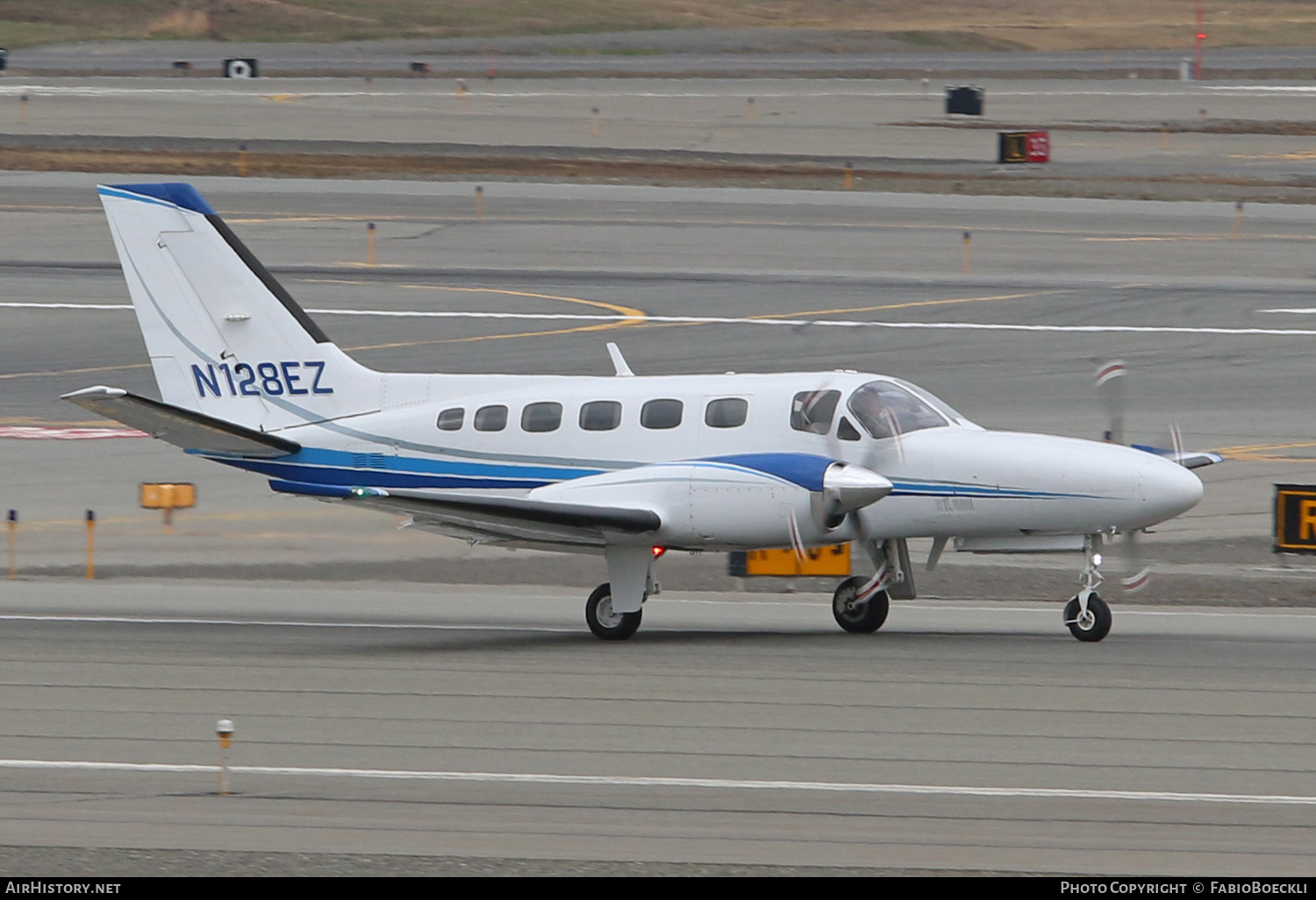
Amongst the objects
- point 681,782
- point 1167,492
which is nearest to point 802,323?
point 1167,492

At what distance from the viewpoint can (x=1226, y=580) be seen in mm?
23234

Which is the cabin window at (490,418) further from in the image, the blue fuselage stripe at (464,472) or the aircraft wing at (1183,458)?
the aircraft wing at (1183,458)

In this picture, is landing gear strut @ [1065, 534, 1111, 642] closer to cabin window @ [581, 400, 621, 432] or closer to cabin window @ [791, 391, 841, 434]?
cabin window @ [791, 391, 841, 434]

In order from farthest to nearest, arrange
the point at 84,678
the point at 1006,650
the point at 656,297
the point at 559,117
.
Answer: the point at 559,117
the point at 656,297
the point at 1006,650
the point at 84,678

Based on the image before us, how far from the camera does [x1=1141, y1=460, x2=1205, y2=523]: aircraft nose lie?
17531mm

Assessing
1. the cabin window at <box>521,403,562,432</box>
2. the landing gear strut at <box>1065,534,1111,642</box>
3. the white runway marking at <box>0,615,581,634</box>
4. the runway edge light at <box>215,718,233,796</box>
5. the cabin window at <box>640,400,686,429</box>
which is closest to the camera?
the runway edge light at <box>215,718,233,796</box>

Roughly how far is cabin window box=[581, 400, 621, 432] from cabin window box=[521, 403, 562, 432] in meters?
0.27

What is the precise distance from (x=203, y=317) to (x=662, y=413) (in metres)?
5.51

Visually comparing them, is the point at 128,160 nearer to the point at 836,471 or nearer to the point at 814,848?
the point at 836,471

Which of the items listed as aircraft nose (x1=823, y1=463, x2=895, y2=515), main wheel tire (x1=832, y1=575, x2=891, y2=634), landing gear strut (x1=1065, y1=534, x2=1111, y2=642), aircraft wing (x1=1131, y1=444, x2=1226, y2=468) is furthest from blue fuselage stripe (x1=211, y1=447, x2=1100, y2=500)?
aircraft wing (x1=1131, y1=444, x2=1226, y2=468)

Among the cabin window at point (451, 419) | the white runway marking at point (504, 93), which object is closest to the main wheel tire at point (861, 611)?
the cabin window at point (451, 419)

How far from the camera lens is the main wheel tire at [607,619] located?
1916cm

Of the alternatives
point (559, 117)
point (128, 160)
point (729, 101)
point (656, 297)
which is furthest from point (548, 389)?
point (729, 101)

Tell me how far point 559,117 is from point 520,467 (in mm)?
52835
